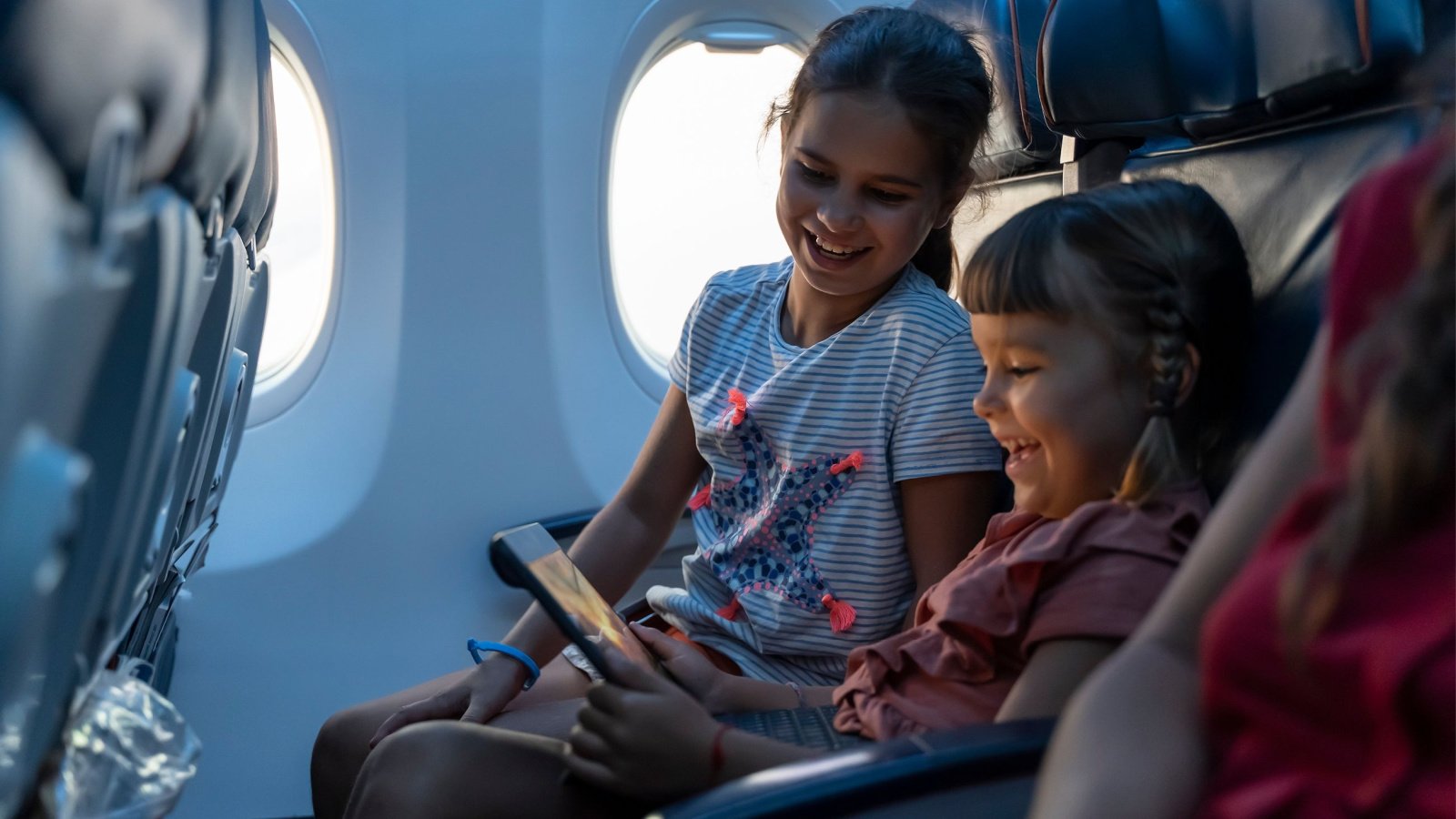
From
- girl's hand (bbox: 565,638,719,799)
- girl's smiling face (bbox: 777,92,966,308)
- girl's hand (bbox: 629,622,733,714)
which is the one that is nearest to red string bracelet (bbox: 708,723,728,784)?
girl's hand (bbox: 565,638,719,799)

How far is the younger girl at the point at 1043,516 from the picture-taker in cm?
107

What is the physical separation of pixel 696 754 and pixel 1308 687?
1.80ft

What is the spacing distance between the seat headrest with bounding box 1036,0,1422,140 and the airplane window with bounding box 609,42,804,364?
5.13 ft

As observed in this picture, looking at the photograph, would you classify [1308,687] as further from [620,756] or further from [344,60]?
[344,60]

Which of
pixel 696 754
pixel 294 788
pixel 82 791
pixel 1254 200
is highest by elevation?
pixel 1254 200

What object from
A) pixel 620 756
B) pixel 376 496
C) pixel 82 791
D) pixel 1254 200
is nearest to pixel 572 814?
pixel 620 756

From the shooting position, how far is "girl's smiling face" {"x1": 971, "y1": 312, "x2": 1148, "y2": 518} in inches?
45.8

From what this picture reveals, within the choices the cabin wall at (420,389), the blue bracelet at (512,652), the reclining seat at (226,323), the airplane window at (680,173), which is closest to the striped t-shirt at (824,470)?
the blue bracelet at (512,652)

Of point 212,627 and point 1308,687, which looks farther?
point 212,627

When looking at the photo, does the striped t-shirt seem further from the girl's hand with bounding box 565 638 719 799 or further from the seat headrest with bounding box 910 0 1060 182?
the girl's hand with bounding box 565 638 719 799

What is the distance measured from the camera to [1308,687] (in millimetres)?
641

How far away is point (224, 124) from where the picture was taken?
32.5 inches

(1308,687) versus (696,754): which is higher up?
(1308,687)

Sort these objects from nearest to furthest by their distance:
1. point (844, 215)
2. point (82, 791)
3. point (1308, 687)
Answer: point (1308, 687) → point (82, 791) → point (844, 215)
